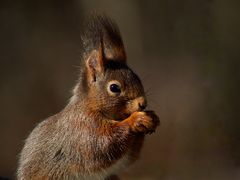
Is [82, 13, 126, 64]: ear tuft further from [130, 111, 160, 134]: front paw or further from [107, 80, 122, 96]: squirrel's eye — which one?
[130, 111, 160, 134]: front paw

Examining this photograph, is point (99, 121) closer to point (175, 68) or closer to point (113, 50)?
point (113, 50)

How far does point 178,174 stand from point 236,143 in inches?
12.4

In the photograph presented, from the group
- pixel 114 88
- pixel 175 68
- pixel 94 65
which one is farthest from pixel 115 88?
pixel 175 68

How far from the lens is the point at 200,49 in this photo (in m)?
3.36

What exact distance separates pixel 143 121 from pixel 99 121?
171 millimetres

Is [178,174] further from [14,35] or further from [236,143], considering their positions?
[14,35]

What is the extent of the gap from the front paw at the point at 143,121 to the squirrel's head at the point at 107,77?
21mm

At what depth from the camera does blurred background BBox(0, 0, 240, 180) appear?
131 inches

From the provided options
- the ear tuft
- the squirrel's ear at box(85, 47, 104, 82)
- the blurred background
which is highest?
the ear tuft

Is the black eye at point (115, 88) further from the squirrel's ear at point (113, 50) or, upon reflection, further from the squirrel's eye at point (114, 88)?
the squirrel's ear at point (113, 50)

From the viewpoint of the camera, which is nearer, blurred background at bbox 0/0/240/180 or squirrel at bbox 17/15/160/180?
squirrel at bbox 17/15/160/180

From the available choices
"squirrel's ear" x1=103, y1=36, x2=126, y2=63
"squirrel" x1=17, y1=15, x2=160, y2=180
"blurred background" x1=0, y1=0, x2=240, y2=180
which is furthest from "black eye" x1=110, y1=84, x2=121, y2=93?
"blurred background" x1=0, y1=0, x2=240, y2=180

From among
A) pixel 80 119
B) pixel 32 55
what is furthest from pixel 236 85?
pixel 80 119

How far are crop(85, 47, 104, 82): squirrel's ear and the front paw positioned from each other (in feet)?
0.61
